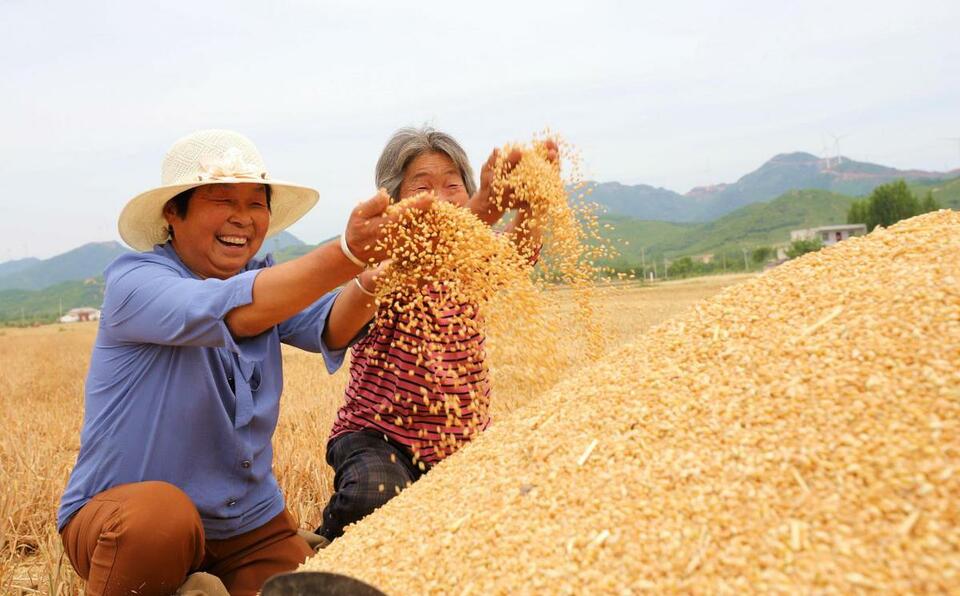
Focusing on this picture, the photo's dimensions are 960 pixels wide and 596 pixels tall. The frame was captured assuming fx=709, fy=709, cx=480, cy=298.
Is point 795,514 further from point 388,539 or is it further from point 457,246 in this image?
point 457,246

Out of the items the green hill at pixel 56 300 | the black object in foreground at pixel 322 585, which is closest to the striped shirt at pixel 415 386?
the black object in foreground at pixel 322 585

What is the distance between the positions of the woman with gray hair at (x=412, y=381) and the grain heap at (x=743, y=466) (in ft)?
2.51

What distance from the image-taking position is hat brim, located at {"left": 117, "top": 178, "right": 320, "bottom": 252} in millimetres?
2723

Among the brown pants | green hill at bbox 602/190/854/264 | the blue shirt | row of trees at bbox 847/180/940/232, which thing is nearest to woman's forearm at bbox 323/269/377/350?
the blue shirt

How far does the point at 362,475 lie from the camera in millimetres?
2949

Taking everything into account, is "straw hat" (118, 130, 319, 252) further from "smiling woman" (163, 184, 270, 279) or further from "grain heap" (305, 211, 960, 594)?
"grain heap" (305, 211, 960, 594)

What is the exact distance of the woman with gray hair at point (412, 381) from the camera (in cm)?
306

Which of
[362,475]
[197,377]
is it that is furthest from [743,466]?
[197,377]

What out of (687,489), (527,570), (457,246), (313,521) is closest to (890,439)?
(687,489)

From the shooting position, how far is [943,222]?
238cm

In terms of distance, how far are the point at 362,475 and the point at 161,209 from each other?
1.36 m

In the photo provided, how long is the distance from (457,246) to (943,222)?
1.65 metres

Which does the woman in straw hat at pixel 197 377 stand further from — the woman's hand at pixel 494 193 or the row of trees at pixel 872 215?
the row of trees at pixel 872 215

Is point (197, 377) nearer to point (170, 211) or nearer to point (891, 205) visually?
point (170, 211)
